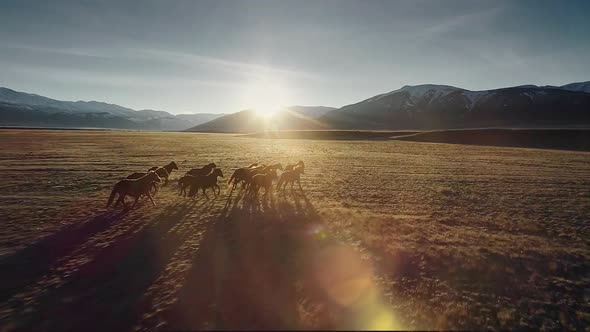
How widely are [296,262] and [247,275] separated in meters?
1.59

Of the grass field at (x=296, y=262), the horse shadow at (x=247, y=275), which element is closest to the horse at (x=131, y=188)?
the grass field at (x=296, y=262)

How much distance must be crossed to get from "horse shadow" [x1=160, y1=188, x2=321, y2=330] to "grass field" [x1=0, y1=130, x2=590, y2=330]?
44 mm

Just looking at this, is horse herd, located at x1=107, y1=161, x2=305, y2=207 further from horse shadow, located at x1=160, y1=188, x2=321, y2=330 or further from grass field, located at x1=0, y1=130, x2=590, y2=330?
horse shadow, located at x1=160, y1=188, x2=321, y2=330

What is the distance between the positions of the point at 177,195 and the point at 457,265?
47.9 ft

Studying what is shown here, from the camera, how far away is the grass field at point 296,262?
21.6 ft

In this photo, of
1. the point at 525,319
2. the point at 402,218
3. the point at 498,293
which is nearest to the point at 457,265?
the point at 498,293

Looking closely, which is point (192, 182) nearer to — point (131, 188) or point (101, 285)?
point (131, 188)

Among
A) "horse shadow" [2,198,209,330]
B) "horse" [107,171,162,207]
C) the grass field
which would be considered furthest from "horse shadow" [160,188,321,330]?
"horse" [107,171,162,207]

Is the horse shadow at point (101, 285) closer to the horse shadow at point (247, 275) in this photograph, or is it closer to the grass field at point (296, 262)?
the grass field at point (296, 262)

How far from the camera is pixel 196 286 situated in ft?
25.2

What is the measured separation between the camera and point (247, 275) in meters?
8.23

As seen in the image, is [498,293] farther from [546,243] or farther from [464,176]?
[464,176]

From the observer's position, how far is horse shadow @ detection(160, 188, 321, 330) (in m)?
6.44

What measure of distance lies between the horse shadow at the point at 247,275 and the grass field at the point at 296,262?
0.04m
